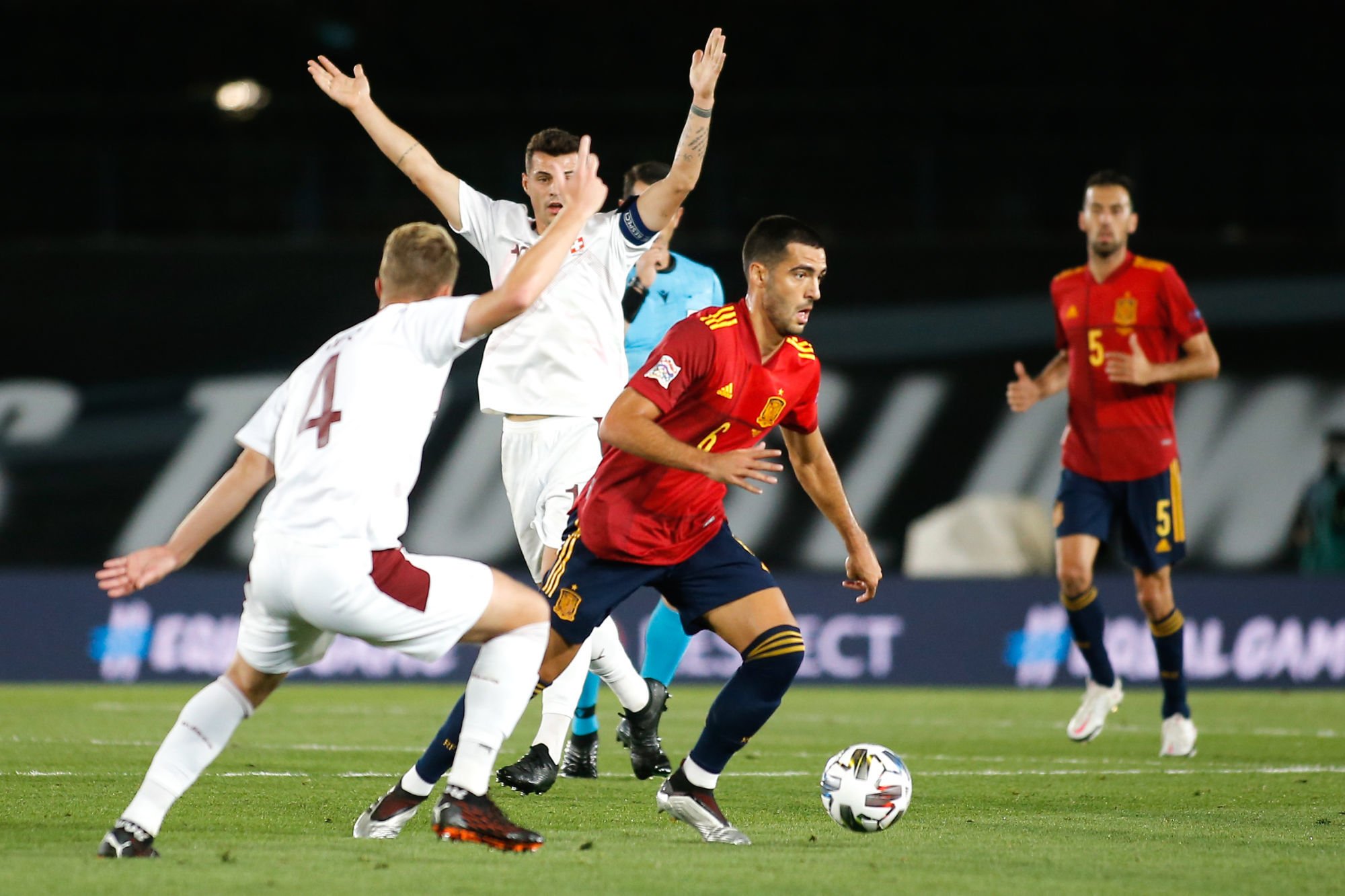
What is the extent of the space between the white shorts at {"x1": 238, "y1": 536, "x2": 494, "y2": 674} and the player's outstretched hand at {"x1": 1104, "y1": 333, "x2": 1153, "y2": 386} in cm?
456

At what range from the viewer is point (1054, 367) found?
899 cm

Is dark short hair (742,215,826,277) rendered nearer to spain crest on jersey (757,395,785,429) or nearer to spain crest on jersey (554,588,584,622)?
spain crest on jersey (757,395,785,429)

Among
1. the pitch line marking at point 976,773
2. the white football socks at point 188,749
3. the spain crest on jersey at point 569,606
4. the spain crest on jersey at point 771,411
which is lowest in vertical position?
the pitch line marking at point 976,773

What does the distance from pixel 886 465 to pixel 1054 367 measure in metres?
7.20

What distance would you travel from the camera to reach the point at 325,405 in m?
4.66

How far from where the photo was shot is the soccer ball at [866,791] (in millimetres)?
5492

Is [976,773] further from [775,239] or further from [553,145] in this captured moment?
[553,145]

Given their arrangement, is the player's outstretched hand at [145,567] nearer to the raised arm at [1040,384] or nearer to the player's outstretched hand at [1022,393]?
the raised arm at [1040,384]

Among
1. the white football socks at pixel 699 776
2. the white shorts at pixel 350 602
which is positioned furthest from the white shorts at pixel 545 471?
the white shorts at pixel 350 602

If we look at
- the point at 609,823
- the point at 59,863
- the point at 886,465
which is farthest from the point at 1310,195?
the point at 59,863

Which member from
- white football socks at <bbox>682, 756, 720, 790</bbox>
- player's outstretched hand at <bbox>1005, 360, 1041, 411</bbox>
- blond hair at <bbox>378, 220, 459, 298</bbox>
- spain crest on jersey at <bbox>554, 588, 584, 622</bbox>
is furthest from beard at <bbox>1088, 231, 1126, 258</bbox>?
blond hair at <bbox>378, 220, 459, 298</bbox>

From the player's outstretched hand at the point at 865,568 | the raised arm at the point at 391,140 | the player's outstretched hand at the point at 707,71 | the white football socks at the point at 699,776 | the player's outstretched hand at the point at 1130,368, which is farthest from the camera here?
the player's outstretched hand at the point at 1130,368

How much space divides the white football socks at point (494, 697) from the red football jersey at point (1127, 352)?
4.62m

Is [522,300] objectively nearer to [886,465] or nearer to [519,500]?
[519,500]
